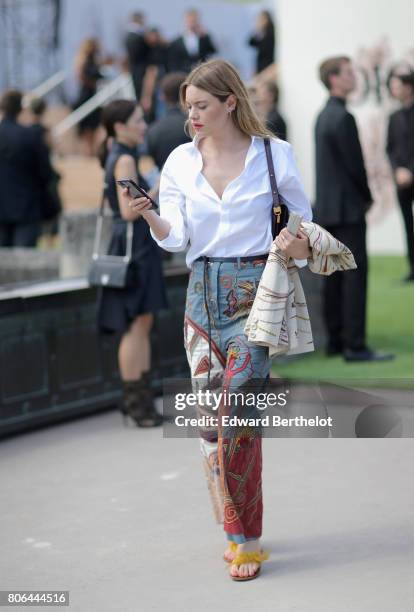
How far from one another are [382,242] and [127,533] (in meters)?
8.48

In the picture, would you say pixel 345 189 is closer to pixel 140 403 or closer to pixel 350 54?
pixel 140 403

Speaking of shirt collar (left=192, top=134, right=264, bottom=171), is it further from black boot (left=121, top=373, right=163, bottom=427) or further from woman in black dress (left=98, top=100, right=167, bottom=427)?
black boot (left=121, top=373, right=163, bottom=427)

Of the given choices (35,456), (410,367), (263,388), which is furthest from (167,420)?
(263,388)

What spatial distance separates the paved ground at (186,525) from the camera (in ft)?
14.3

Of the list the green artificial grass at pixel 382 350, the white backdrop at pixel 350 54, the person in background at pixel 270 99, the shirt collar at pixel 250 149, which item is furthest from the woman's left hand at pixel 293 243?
the white backdrop at pixel 350 54

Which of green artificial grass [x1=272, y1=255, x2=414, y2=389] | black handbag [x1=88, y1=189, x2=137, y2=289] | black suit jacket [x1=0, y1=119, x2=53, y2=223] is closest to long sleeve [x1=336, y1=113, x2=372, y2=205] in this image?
green artificial grass [x1=272, y1=255, x2=414, y2=389]

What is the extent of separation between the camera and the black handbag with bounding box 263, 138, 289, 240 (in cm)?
452

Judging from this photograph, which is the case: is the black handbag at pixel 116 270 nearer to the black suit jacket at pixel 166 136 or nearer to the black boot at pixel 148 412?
the black boot at pixel 148 412

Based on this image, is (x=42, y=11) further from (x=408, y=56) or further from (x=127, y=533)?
(x=127, y=533)

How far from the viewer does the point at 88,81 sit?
57.9 ft

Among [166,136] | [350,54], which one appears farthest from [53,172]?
[166,136]

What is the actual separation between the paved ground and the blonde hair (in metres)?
1.73

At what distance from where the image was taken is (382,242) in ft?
43.0

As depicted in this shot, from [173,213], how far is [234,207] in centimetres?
26
